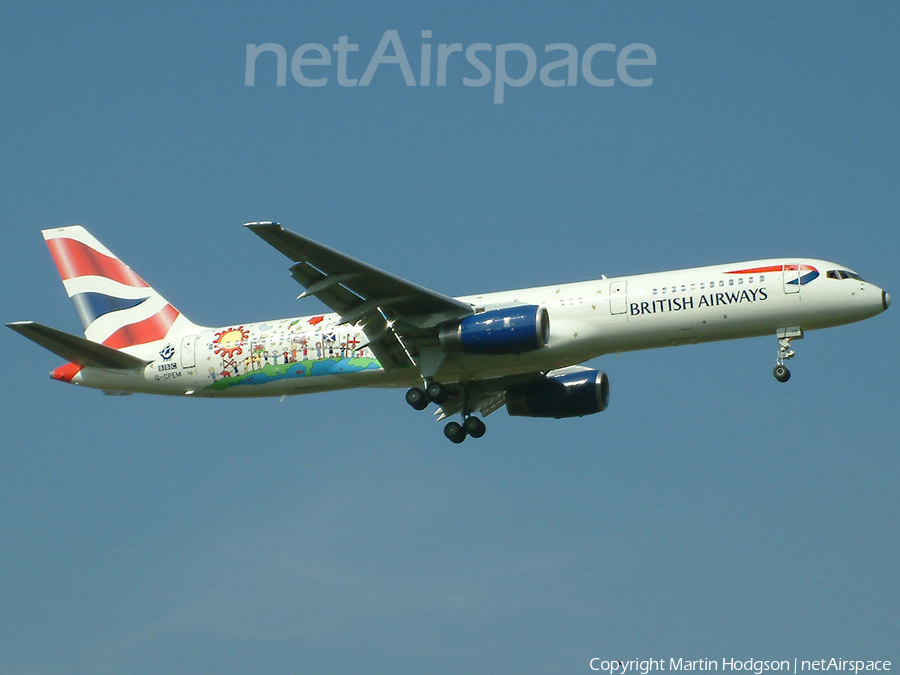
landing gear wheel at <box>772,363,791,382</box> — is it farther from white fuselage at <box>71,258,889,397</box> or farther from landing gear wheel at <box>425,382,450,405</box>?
landing gear wheel at <box>425,382,450,405</box>

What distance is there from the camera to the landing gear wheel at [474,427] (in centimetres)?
4312

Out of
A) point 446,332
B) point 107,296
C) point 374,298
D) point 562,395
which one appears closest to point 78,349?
point 107,296

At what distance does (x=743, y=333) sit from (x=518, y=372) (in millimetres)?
7093

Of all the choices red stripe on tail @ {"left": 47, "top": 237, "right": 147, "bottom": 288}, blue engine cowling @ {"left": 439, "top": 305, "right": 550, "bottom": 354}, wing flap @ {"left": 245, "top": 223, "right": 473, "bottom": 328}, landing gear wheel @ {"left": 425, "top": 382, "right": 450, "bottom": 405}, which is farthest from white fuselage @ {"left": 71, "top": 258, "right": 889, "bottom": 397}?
red stripe on tail @ {"left": 47, "top": 237, "right": 147, "bottom": 288}

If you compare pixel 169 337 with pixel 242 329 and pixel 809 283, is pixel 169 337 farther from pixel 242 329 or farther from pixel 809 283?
pixel 809 283

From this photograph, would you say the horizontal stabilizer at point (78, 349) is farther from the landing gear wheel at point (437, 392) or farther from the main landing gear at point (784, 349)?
the main landing gear at point (784, 349)

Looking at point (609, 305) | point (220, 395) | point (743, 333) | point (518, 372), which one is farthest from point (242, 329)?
point (743, 333)

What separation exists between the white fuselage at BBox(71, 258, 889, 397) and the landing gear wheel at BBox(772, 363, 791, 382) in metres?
1.08

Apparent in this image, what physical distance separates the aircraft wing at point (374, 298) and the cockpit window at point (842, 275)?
1074 centimetres

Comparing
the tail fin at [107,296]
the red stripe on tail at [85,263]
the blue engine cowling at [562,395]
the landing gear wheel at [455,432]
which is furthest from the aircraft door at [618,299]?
the red stripe on tail at [85,263]

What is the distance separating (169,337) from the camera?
43.5 m

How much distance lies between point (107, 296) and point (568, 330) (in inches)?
691

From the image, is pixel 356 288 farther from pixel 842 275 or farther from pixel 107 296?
pixel 842 275

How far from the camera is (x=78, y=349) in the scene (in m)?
41.2
